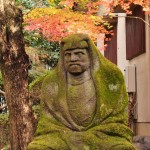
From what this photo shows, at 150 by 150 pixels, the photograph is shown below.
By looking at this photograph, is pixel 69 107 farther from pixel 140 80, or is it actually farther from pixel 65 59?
pixel 140 80

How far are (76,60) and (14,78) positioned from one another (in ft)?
12.8

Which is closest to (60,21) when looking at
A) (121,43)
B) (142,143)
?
(142,143)

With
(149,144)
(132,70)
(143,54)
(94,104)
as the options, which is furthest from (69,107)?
(132,70)

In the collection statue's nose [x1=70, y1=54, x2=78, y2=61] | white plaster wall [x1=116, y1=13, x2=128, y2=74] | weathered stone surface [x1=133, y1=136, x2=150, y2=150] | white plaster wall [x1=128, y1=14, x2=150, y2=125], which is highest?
white plaster wall [x1=116, y1=13, x2=128, y2=74]

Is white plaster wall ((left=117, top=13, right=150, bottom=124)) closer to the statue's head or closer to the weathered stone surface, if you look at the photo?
the weathered stone surface

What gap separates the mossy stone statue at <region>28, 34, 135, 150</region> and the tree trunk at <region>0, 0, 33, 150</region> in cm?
345

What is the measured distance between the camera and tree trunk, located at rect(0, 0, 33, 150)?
959 cm

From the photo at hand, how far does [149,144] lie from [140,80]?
538cm

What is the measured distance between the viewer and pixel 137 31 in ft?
60.8

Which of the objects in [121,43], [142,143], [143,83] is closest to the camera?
[142,143]

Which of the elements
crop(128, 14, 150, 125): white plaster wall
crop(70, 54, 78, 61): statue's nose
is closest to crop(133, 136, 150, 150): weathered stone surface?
crop(128, 14, 150, 125): white plaster wall

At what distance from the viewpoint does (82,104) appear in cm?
599

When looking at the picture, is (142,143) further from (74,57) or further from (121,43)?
(121,43)

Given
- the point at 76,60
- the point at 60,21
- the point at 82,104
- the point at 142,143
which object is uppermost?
the point at 60,21
